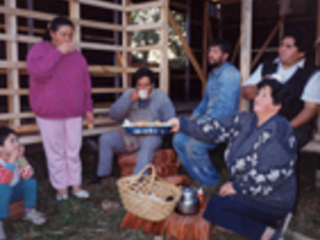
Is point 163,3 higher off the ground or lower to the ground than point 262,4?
lower

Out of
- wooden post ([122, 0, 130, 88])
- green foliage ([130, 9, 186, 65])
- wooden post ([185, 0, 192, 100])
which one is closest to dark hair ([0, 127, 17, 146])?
wooden post ([122, 0, 130, 88])

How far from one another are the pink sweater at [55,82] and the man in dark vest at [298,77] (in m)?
2.13

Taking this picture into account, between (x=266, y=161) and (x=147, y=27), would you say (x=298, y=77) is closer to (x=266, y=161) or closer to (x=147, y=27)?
(x=266, y=161)

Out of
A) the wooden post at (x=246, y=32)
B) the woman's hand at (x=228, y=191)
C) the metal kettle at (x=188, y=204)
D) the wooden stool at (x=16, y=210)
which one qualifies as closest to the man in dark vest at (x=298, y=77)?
the wooden post at (x=246, y=32)

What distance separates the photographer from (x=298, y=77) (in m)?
3.39

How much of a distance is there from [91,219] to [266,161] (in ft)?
6.45

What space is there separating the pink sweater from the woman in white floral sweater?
1910 millimetres

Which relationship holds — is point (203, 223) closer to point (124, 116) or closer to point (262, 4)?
point (124, 116)

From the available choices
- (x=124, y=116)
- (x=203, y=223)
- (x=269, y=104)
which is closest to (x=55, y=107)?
(x=124, y=116)

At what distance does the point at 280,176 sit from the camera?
259 centimetres

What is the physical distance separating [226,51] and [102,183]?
2352mm

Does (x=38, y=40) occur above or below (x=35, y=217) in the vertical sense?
above

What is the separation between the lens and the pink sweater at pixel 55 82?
350 centimetres

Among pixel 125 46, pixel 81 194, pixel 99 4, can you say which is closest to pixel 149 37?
pixel 125 46
